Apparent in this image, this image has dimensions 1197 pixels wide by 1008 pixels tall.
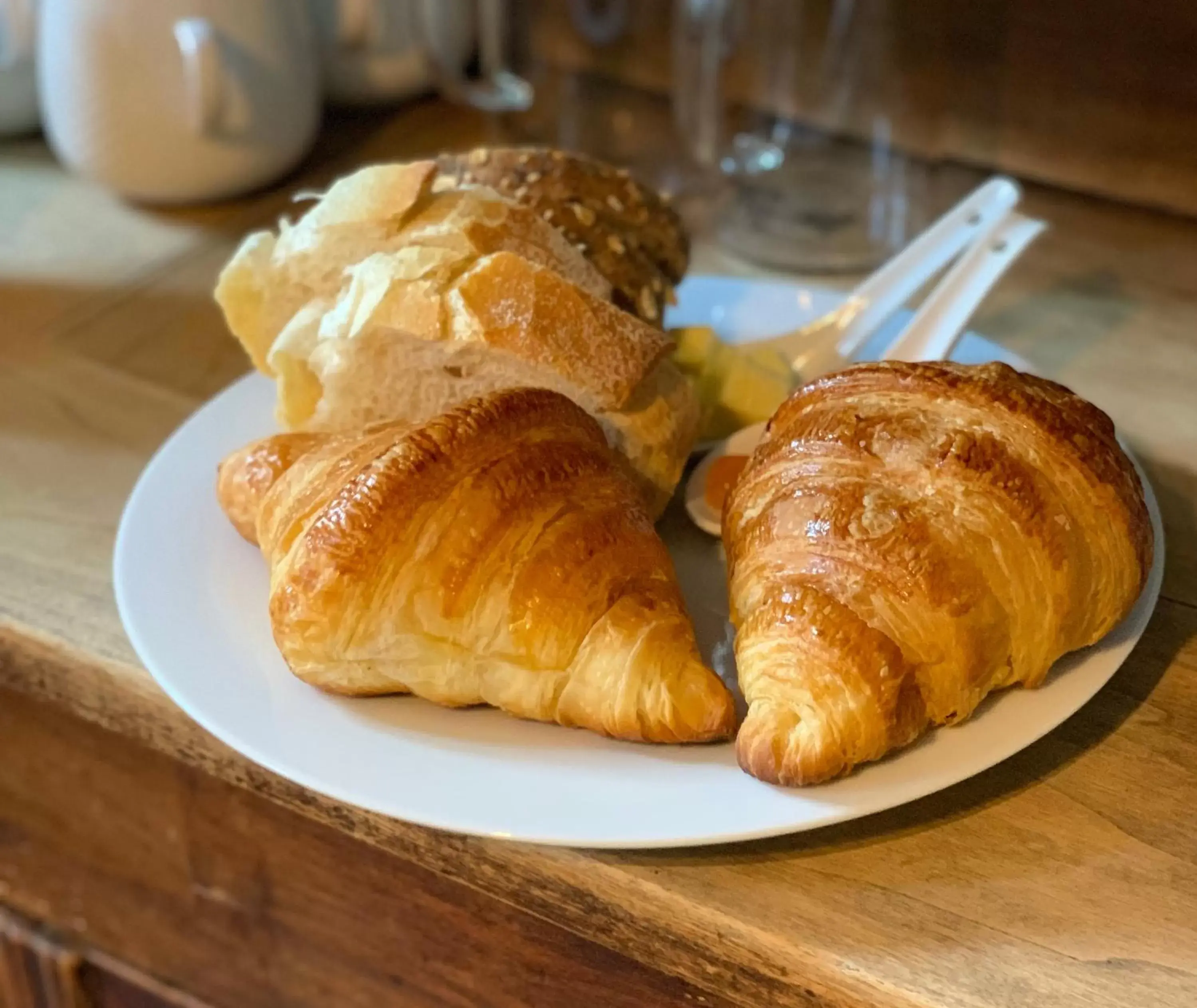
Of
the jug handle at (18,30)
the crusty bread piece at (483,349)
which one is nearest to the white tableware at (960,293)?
the crusty bread piece at (483,349)

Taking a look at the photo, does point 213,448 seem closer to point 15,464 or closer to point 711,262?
point 15,464

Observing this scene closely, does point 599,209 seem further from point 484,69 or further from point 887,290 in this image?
point 484,69

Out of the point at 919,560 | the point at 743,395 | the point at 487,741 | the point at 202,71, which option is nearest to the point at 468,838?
the point at 487,741

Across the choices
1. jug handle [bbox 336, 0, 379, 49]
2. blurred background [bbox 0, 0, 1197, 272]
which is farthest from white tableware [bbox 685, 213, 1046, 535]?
jug handle [bbox 336, 0, 379, 49]

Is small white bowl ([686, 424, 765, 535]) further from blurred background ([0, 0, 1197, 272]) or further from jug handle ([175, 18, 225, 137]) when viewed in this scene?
jug handle ([175, 18, 225, 137])

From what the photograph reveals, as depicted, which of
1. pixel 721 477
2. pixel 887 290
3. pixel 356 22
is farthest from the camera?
pixel 356 22
